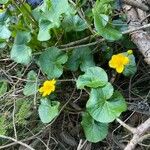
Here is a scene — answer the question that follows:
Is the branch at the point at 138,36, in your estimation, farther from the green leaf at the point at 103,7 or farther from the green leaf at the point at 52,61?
the green leaf at the point at 52,61

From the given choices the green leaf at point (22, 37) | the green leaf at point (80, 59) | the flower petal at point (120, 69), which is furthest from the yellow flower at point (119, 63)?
the green leaf at point (22, 37)

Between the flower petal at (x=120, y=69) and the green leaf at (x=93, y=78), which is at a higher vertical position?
the green leaf at (x=93, y=78)

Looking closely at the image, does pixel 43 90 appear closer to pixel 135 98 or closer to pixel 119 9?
pixel 135 98

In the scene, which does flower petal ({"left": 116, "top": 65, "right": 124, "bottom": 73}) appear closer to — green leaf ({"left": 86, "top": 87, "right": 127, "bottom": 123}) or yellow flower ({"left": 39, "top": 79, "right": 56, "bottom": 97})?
green leaf ({"left": 86, "top": 87, "right": 127, "bottom": 123})

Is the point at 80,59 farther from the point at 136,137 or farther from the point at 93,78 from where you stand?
the point at 136,137

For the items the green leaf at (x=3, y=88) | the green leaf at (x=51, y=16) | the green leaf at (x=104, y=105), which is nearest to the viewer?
the green leaf at (x=104, y=105)

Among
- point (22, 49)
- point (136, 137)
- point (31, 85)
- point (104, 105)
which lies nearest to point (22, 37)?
point (22, 49)
